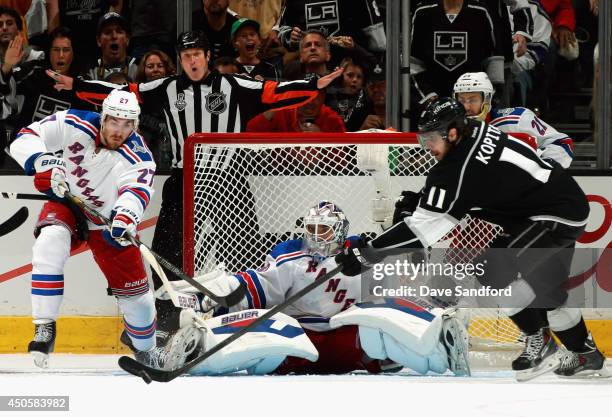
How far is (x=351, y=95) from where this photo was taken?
6.82m

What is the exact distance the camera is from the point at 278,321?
18.0 ft

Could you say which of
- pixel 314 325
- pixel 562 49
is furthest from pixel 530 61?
pixel 314 325

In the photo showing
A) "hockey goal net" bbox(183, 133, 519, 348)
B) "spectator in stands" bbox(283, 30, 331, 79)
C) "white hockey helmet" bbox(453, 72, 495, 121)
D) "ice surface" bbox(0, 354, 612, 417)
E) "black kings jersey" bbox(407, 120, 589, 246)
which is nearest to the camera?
"ice surface" bbox(0, 354, 612, 417)

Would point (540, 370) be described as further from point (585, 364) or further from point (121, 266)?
point (121, 266)

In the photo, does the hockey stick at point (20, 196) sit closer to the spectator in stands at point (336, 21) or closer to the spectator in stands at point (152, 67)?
the spectator in stands at point (152, 67)

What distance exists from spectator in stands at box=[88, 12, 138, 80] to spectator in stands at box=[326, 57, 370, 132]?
0.93m

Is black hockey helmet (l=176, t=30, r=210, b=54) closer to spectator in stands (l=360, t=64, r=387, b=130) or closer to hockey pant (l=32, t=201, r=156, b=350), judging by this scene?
spectator in stands (l=360, t=64, r=387, b=130)

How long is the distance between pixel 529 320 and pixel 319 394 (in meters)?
1.17

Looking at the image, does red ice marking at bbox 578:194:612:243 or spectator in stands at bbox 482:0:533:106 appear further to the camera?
spectator in stands at bbox 482:0:533:106

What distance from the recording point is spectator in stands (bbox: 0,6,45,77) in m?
6.89

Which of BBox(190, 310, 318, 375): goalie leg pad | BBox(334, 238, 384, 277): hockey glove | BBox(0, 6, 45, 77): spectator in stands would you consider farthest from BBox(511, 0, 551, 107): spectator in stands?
BBox(0, 6, 45, 77): spectator in stands

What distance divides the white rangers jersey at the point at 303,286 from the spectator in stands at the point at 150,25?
1562 millimetres

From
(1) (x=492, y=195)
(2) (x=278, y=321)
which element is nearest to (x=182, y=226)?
(2) (x=278, y=321)

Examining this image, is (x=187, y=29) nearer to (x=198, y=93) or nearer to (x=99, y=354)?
(x=198, y=93)
